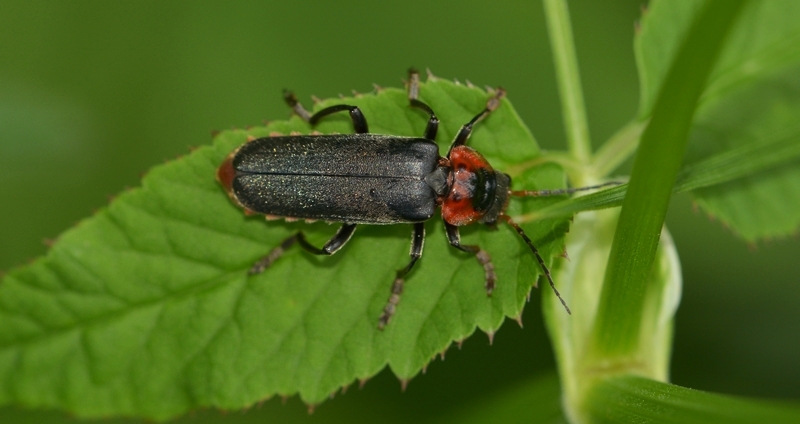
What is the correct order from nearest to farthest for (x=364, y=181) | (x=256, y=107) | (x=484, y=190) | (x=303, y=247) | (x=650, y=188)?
1. (x=650, y=188)
2. (x=303, y=247)
3. (x=484, y=190)
4. (x=364, y=181)
5. (x=256, y=107)

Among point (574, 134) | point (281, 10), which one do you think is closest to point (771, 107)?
point (574, 134)

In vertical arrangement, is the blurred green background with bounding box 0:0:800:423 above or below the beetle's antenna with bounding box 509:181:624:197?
above

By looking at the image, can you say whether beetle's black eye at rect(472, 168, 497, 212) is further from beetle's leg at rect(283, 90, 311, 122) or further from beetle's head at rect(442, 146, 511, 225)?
beetle's leg at rect(283, 90, 311, 122)

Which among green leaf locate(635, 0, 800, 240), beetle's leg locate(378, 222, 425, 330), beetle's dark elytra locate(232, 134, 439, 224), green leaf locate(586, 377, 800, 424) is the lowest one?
green leaf locate(586, 377, 800, 424)

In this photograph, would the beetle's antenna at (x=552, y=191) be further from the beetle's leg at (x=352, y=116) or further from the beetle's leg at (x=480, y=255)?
the beetle's leg at (x=352, y=116)

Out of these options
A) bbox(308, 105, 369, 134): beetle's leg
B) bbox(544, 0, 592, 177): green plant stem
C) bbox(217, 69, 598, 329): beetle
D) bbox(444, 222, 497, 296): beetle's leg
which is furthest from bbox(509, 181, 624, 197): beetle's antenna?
bbox(308, 105, 369, 134): beetle's leg

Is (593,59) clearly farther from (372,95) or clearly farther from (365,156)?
(372,95)

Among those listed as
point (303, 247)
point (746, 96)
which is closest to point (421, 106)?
point (303, 247)

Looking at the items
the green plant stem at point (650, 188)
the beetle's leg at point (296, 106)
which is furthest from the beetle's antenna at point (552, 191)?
the beetle's leg at point (296, 106)

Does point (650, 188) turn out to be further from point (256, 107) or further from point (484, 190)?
point (256, 107)
